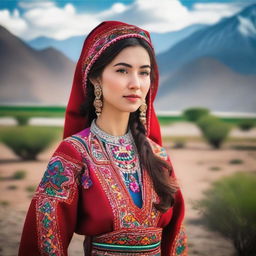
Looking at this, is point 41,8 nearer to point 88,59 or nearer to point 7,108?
point 7,108

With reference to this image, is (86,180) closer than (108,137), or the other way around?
(86,180)

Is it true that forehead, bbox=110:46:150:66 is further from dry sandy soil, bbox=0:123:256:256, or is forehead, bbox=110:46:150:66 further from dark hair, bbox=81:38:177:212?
dry sandy soil, bbox=0:123:256:256

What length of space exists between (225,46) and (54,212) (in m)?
9.81

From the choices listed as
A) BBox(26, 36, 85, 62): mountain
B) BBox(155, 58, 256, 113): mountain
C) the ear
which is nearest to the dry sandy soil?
BBox(155, 58, 256, 113): mountain

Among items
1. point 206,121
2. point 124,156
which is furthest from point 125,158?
point 206,121

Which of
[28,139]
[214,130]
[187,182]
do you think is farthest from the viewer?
[214,130]

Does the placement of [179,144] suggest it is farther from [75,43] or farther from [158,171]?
[158,171]

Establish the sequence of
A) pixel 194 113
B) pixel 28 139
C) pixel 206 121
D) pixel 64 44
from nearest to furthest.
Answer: pixel 64 44 < pixel 28 139 < pixel 206 121 < pixel 194 113

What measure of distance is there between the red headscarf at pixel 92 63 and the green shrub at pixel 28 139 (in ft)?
23.4

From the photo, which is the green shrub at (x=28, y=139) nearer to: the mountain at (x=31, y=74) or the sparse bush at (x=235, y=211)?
the mountain at (x=31, y=74)

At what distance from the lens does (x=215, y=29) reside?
10289 mm

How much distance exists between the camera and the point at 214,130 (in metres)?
10.8

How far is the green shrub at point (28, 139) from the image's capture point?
8844 mm

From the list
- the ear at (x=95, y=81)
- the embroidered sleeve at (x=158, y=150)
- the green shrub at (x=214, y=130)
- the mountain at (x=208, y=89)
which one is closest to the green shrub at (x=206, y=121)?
the green shrub at (x=214, y=130)
